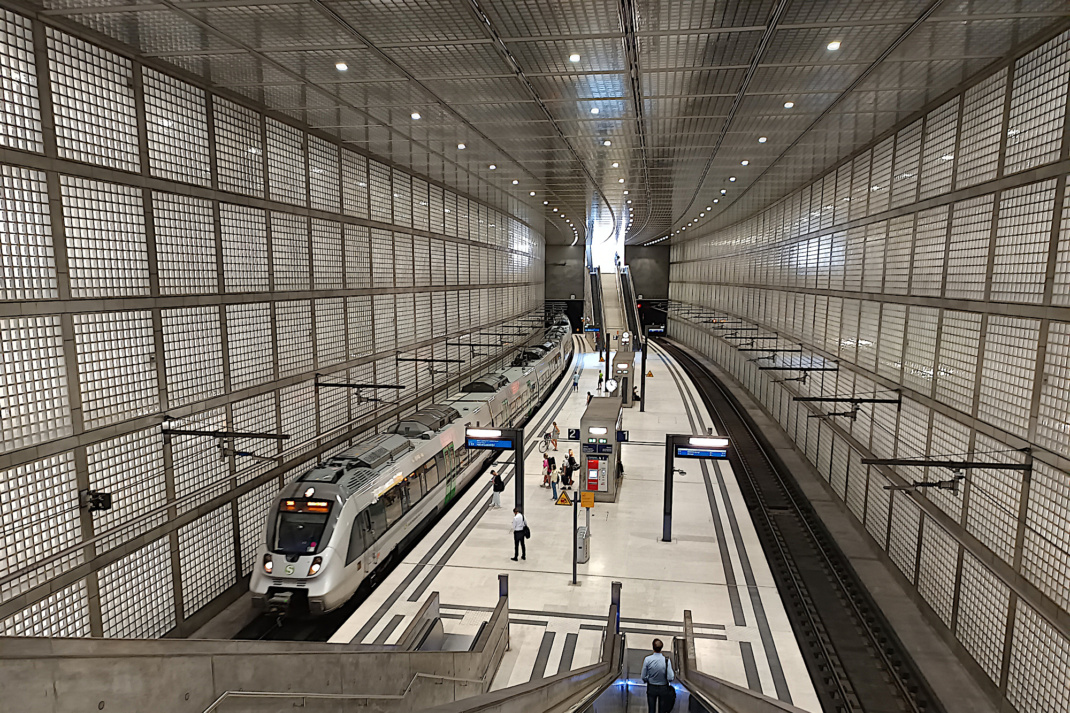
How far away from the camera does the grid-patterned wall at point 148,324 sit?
718 centimetres

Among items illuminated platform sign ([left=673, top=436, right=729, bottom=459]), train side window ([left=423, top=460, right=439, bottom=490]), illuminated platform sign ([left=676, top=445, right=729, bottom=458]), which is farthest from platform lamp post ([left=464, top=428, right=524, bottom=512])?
illuminated platform sign ([left=673, top=436, right=729, bottom=459])

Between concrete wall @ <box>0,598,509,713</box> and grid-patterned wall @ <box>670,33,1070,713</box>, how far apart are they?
7208mm

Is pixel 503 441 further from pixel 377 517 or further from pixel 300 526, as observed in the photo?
pixel 300 526

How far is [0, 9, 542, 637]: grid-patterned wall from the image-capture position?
23.6ft

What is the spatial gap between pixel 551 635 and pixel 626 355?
1703 centimetres

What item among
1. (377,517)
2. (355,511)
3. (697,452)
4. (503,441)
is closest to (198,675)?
(355,511)

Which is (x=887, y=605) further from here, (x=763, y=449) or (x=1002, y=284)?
(x=763, y=449)

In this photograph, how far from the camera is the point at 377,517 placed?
444 inches

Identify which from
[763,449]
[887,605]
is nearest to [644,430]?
[763,449]

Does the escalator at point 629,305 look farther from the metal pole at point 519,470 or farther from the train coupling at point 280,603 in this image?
the train coupling at point 280,603

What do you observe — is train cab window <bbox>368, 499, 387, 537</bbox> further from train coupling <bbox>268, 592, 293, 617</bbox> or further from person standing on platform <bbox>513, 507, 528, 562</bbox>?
person standing on platform <bbox>513, 507, 528, 562</bbox>

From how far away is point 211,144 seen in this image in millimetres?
10234

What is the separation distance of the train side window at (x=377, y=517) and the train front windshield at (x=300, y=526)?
1.06m

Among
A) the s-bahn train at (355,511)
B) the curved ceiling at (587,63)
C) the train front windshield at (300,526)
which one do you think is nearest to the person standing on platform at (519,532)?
the s-bahn train at (355,511)
